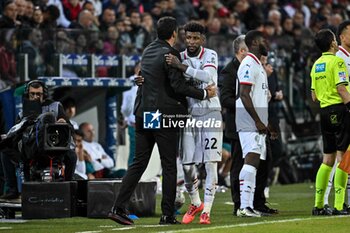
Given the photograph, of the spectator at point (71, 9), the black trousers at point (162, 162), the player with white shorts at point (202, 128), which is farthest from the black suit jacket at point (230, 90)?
the spectator at point (71, 9)

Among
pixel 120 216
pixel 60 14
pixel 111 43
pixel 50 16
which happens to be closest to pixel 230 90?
pixel 120 216

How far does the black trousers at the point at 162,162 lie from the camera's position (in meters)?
13.2

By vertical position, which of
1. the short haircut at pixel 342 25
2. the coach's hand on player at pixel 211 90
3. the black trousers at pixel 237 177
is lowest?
the black trousers at pixel 237 177

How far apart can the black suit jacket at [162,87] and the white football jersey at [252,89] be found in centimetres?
103

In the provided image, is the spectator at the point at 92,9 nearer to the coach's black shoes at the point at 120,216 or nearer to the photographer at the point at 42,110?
the photographer at the point at 42,110

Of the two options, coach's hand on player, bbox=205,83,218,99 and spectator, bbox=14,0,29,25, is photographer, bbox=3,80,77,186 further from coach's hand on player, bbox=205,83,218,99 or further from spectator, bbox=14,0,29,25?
spectator, bbox=14,0,29,25

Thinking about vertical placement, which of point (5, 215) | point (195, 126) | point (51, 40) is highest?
point (51, 40)

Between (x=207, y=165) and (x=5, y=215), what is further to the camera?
(x=5, y=215)

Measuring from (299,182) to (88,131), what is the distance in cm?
491

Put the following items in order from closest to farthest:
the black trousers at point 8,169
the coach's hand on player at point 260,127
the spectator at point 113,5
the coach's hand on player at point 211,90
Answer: the coach's hand on player at point 211,90 < the coach's hand on player at point 260,127 < the black trousers at point 8,169 < the spectator at point 113,5

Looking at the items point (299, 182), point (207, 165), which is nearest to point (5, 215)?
point (207, 165)

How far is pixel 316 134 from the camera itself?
2377cm

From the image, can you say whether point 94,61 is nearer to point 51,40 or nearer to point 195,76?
point 51,40

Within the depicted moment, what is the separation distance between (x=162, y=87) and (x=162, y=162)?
0.82 m
